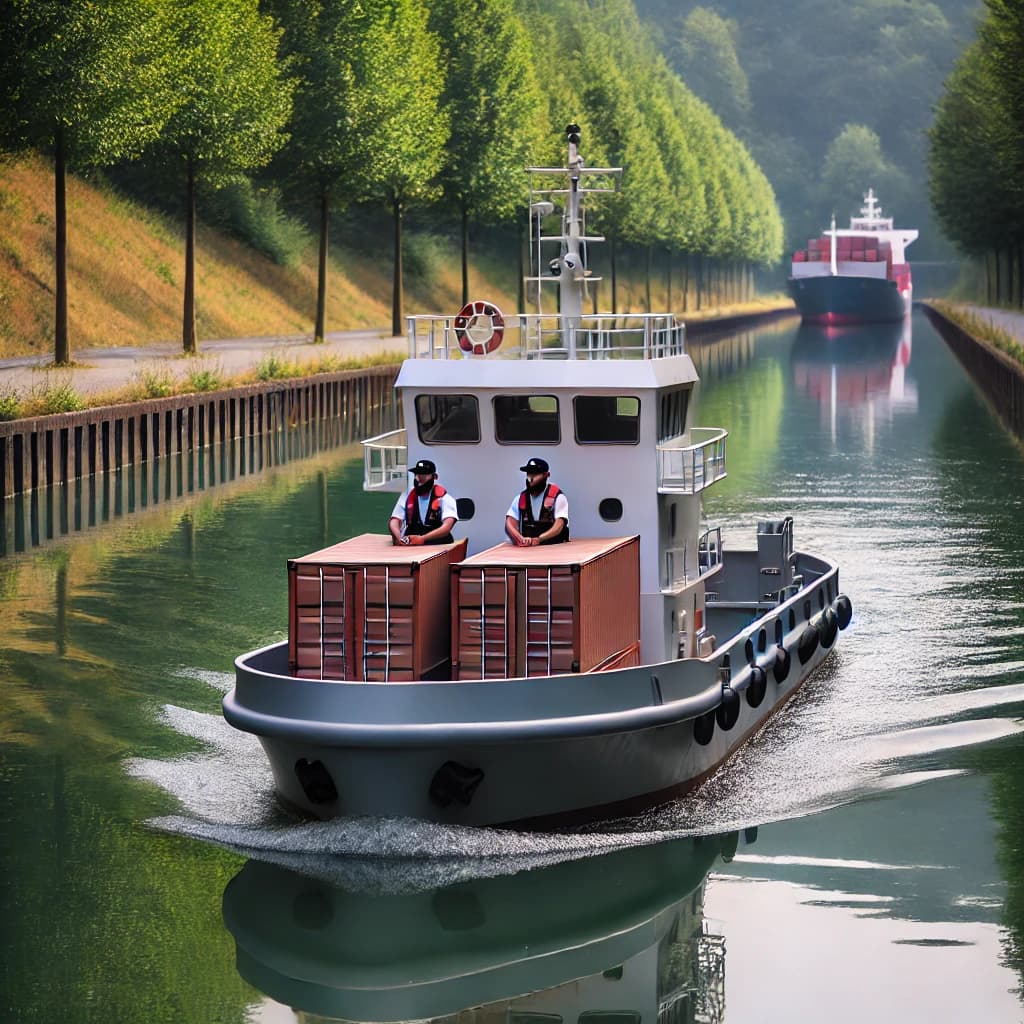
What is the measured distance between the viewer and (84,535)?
37.7 meters

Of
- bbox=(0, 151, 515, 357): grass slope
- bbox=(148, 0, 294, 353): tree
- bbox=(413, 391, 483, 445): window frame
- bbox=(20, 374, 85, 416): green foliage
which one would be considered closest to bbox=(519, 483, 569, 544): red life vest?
bbox=(413, 391, 483, 445): window frame

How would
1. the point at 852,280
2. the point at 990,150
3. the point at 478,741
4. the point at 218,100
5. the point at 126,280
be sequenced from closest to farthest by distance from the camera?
1. the point at 478,741
2. the point at 218,100
3. the point at 126,280
4. the point at 990,150
5. the point at 852,280

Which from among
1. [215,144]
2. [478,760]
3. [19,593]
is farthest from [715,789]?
[215,144]

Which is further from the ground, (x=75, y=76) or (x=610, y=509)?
(x=75, y=76)

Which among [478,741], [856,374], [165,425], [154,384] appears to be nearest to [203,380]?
[154,384]

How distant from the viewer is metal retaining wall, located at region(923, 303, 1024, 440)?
200 ft

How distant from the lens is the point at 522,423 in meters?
21.9

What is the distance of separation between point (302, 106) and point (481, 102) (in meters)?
18.2

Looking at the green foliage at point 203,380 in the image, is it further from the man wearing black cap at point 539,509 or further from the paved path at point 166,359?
the man wearing black cap at point 539,509

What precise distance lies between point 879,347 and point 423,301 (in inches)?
1344

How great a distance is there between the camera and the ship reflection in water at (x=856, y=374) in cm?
7294

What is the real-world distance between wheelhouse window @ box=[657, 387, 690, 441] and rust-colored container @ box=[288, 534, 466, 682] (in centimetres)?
398

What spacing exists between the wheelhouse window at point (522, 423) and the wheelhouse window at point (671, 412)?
1162mm

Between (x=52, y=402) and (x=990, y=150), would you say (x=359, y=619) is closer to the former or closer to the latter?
(x=52, y=402)
